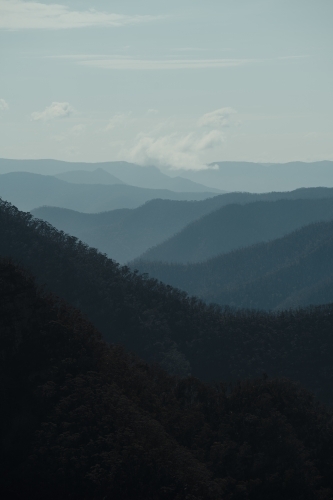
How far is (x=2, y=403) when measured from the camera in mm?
34406

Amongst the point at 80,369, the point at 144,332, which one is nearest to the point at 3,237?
the point at 144,332

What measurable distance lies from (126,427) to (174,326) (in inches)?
1902

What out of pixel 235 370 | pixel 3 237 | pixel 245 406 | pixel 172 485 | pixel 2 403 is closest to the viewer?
pixel 172 485

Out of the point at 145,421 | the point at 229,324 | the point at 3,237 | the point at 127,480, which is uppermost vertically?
the point at 3,237

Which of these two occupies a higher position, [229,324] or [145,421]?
[229,324]

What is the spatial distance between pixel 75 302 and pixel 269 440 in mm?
40857

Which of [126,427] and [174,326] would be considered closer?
[126,427]

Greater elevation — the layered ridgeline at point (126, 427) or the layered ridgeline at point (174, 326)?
the layered ridgeline at point (174, 326)

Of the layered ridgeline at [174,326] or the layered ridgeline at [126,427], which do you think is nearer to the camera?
the layered ridgeline at [126,427]

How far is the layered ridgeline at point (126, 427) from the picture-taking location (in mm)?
29172

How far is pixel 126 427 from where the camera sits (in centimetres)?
3180

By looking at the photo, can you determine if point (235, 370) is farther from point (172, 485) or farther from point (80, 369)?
point (172, 485)

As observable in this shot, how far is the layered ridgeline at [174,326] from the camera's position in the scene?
7188 centimetres

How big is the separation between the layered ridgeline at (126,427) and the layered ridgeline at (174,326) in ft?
85.0
